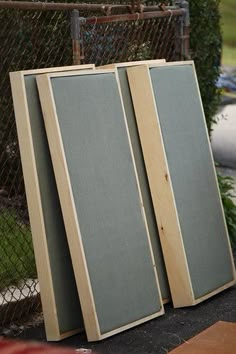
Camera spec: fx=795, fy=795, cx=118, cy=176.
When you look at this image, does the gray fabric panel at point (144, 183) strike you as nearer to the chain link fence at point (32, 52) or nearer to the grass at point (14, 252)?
the chain link fence at point (32, 52)

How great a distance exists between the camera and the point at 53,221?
470cm

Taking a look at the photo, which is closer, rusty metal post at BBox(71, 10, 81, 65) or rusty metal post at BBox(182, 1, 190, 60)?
rusty metal post at BBox(71, 10, 81, 65)

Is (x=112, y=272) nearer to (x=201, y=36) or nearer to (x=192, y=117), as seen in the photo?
(x=192, y=117)

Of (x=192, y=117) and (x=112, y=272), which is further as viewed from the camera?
(x=192, y=117)

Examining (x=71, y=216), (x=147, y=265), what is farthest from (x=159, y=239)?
(x=71, y=216)

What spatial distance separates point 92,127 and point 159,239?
37.2 inches

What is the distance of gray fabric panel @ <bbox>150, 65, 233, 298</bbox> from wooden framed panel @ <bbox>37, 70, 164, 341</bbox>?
0.37 m

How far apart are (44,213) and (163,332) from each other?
3.42 ft

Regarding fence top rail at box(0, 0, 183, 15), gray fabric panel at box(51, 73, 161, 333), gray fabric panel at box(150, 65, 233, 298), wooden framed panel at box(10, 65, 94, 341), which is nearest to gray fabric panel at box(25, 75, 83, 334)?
wooden framed panel at box(10, 65, 94, 341)

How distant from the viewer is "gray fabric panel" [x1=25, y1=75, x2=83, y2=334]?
4.68 metres

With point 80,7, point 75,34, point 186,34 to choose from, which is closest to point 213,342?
point 75,34

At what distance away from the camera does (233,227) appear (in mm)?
6859

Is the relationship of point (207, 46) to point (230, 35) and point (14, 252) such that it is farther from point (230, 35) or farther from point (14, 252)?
point (230, 35)

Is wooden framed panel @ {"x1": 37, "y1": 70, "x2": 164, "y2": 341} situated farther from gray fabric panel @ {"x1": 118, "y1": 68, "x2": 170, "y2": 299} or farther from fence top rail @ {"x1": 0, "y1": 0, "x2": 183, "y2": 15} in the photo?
fence top rail @ {"x1": 0, "y1": 0, "x2": 183, "y2": 15}
